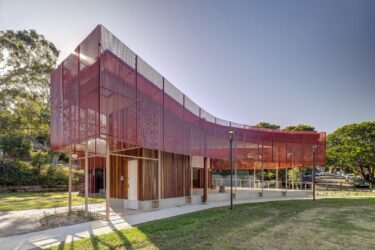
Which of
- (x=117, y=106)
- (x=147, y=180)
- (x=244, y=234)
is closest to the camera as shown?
(x=244, y=234)

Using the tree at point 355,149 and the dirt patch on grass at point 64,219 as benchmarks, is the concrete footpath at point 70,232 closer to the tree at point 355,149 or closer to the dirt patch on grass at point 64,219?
the dirt patch on grass at point 64,219

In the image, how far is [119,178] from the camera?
13.8 meters

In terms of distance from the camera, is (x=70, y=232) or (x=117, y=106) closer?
(x=70, y=232)

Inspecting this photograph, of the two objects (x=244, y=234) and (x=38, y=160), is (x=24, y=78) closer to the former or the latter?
(x=38, y=160)

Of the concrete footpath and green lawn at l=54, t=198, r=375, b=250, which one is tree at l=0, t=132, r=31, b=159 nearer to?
the concrete footpath

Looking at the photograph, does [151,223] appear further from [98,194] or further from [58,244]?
[98,194]

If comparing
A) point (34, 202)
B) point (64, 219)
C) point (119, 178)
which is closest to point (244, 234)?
point (64, 219)

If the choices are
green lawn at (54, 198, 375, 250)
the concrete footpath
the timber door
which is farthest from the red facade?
green lawn at (54, 198, 375, 250)

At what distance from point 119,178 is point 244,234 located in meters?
7.83

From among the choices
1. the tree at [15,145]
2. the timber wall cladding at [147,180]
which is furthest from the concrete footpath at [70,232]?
the tree at [15,145]

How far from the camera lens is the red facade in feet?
33.5

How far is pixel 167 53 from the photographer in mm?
16766

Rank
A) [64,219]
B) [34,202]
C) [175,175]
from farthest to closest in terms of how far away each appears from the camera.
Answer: [175,175]
[34,202]
[64,219]

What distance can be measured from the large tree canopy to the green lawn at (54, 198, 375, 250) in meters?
17.5
